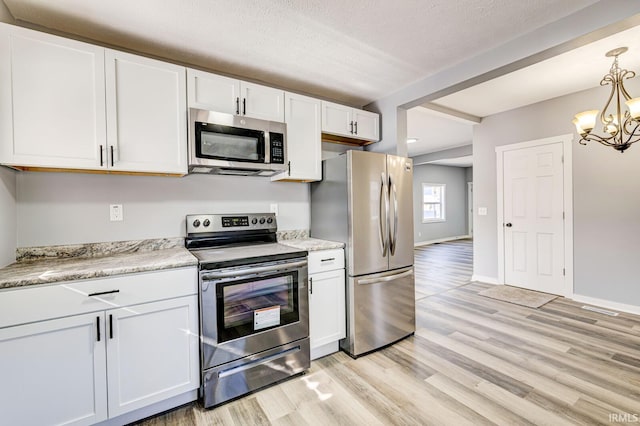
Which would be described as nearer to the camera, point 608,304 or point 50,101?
point 50,101

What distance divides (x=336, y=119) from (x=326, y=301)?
1.73 m

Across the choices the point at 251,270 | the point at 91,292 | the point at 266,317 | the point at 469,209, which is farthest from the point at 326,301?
the point at 469,209

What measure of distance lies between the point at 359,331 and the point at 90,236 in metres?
2.18

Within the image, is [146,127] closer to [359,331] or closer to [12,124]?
[12,124]

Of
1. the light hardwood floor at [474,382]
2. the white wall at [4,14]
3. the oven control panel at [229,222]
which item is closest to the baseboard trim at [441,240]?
the light hardwood floor at [474,382]

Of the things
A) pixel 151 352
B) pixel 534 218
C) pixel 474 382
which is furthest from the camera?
pixel 534 218

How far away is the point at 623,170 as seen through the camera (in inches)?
130

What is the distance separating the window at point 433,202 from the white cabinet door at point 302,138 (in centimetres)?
687

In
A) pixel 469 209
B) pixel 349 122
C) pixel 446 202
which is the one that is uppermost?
pixel 349 122

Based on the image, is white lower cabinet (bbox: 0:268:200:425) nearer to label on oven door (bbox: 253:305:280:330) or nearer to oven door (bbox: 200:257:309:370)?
oven door (bbox: 200:257:309:370)

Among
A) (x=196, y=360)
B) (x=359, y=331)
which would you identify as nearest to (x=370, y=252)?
(x=359, y=331)

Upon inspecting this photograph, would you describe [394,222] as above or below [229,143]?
below

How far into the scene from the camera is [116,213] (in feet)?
7.02

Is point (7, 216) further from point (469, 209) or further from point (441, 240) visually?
point (469, 209)
